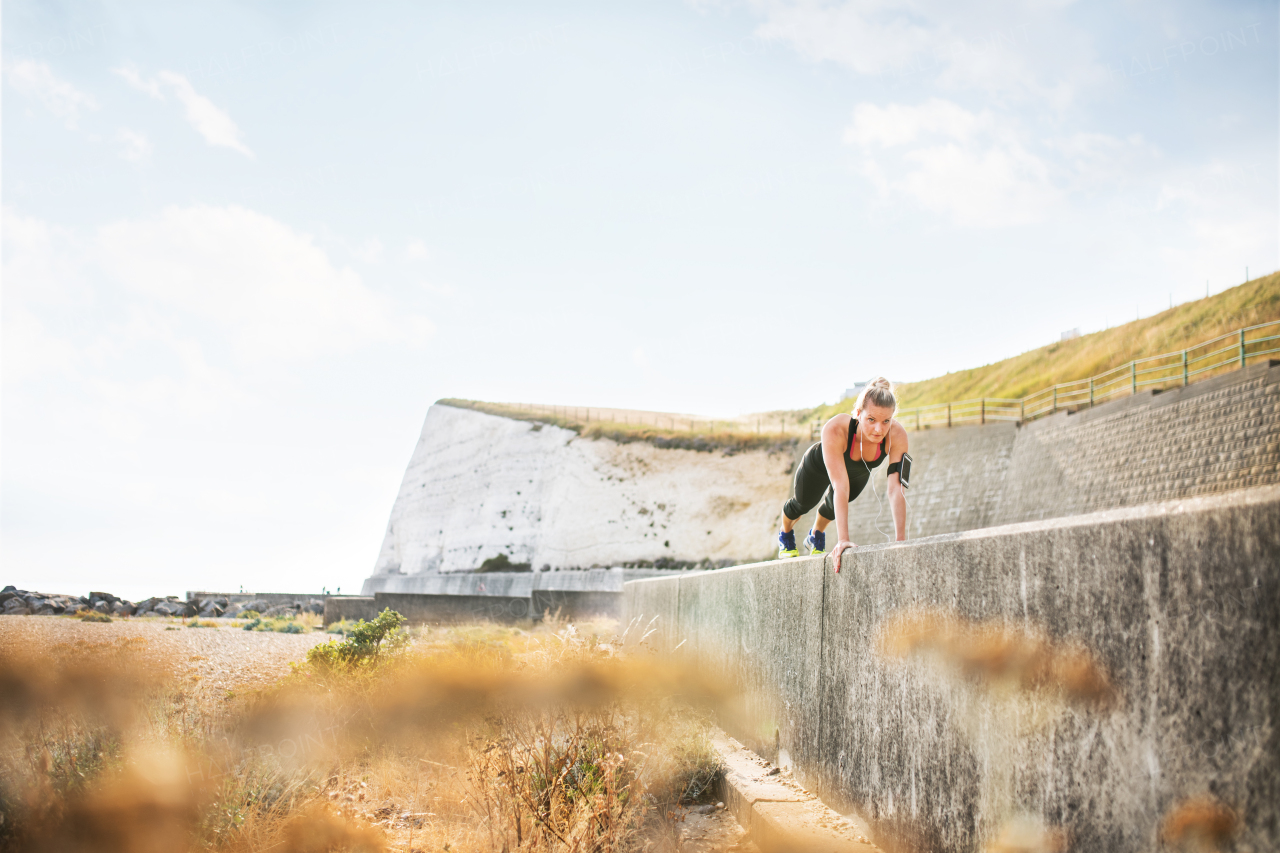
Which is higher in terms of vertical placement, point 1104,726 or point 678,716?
point 1104,726

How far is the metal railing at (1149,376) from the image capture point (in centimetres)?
2034

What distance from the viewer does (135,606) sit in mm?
25766

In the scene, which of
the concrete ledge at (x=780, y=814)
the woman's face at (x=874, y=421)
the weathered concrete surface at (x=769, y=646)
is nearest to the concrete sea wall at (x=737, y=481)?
the weathered concrete surface at (x=769, y=646)

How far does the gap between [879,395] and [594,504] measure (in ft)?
112

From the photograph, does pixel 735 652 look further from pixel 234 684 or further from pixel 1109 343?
pixel 1109 343

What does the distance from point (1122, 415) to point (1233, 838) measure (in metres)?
23.8

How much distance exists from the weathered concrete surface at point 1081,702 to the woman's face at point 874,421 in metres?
1.00

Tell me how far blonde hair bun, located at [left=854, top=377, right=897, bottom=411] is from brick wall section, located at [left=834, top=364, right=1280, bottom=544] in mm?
14157

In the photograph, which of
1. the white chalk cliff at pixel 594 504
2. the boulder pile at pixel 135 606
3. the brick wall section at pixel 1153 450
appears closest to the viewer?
the brick wall section at pixel 1153 450

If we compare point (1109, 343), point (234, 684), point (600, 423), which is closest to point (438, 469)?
point (600, 423)

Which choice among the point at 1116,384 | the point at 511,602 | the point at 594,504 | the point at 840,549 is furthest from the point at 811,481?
the point at 594,504

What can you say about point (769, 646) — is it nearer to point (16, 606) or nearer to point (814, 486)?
point (814, 486)

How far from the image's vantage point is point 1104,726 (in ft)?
5.81

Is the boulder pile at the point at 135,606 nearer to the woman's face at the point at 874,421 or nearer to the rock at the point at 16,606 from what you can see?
the rock at the point at 16,606
